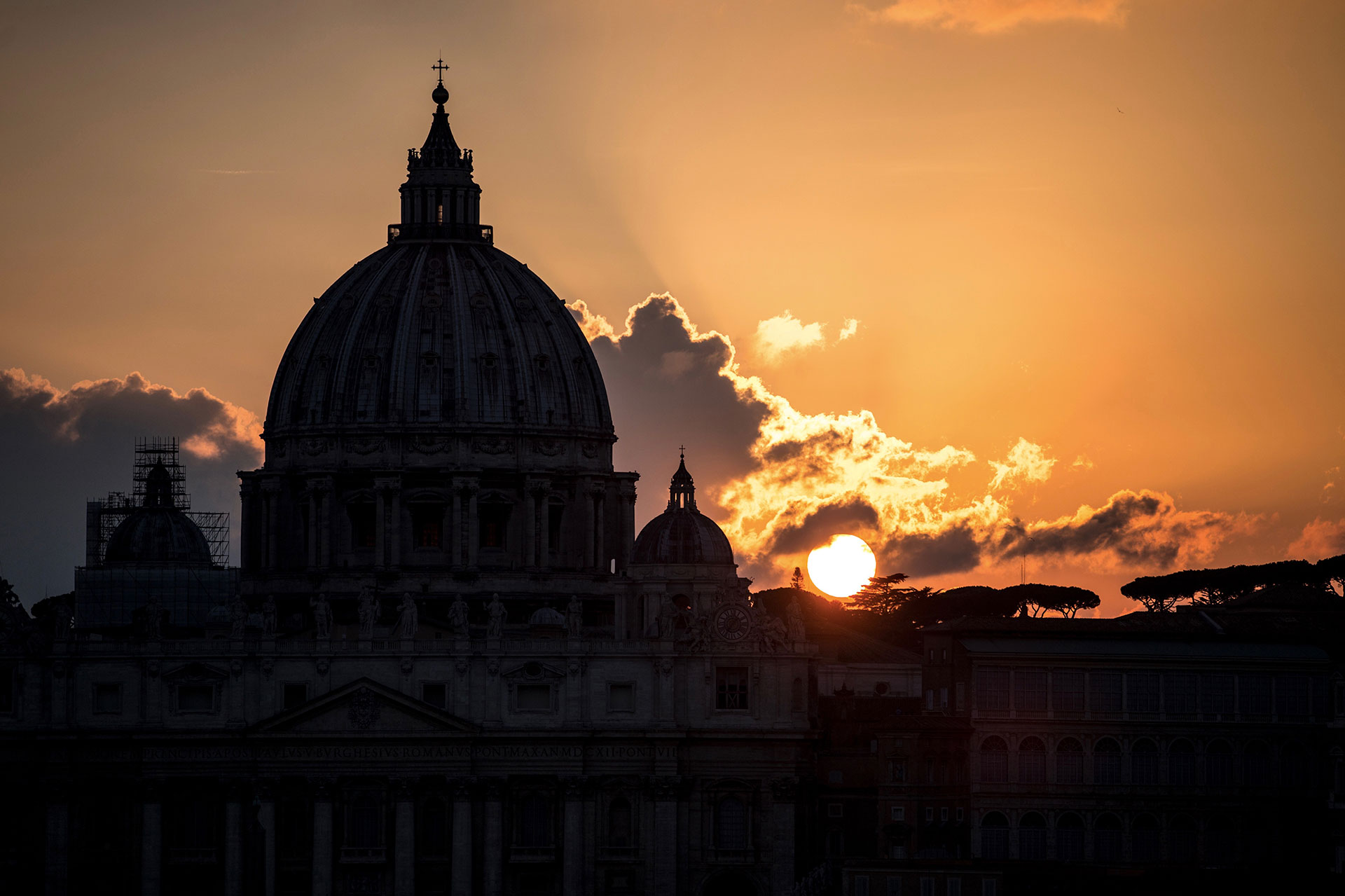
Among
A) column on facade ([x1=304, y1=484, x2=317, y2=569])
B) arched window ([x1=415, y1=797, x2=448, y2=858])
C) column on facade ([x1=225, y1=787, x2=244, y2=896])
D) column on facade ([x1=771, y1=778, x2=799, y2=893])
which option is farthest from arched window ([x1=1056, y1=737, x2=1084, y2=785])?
column on facade ([x1=304, y1=484, x2=317, y2=569])

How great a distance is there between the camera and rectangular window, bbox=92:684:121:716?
370 feet

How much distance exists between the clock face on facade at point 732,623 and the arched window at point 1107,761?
578 inches

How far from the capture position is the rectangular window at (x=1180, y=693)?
11119 cm

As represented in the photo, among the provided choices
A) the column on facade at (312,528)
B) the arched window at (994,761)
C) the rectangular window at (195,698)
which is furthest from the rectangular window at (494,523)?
the arched window at (994,761)

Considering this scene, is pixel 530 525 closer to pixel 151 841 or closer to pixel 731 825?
pixel 731 825

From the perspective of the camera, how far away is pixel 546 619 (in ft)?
405

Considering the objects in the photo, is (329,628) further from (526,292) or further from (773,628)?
(526,292)

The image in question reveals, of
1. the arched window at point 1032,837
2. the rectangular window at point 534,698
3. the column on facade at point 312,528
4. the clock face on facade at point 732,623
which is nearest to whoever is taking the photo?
the arched window at point 1032,837

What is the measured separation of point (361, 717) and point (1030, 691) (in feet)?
86.3

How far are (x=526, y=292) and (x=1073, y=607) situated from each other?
141 feet

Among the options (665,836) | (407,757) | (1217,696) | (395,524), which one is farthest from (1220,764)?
(395,524)

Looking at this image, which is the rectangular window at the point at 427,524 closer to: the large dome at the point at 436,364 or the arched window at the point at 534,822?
the large dome at the point at 436,364

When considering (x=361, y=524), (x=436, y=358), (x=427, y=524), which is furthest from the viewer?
(x=436, y=358)

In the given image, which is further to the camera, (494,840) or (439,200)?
(439,200)
